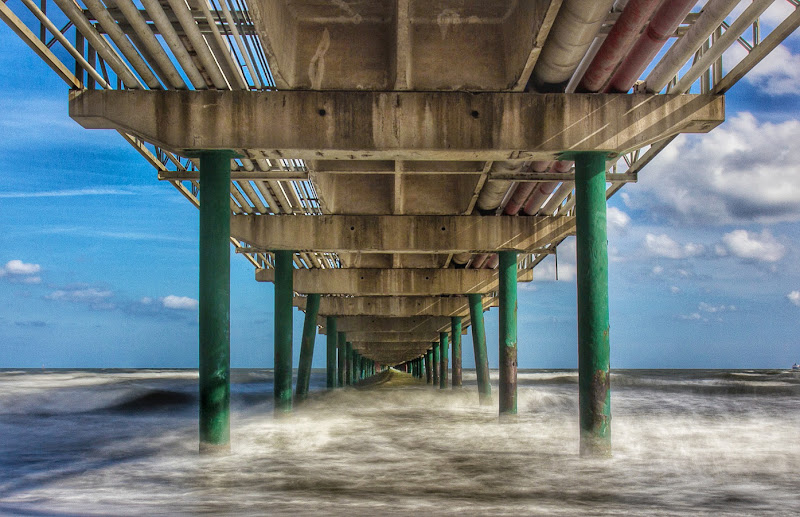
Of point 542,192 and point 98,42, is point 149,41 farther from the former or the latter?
point 542,192

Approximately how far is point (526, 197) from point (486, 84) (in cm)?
596

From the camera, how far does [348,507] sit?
7844mm

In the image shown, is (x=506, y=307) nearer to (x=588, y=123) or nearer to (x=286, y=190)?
(x=286, y=190)

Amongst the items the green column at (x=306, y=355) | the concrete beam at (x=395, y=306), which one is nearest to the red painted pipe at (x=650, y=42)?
the green column at (x=306, y=355)

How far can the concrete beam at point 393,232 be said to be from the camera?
59.9 ft

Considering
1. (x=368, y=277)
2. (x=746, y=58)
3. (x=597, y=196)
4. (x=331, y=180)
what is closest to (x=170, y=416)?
(x=368, y=277)

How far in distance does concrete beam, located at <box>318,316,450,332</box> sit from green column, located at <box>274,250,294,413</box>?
68.1 feet

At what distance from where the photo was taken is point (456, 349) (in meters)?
37.2

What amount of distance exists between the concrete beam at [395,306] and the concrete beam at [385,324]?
8.10m

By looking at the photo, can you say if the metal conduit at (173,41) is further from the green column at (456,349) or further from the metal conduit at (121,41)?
the green column at (456,349)

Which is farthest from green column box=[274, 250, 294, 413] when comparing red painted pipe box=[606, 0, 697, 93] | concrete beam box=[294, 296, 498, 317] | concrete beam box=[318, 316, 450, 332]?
concrete beam box=[318, 316, 450, 332]

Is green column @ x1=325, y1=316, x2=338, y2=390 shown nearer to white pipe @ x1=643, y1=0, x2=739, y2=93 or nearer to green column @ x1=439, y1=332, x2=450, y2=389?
green column @ x1=439, y1=332, x2=450, y2=389

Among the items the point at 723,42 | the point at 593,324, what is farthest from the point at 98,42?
the point at 723,42

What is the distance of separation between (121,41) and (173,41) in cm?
66
